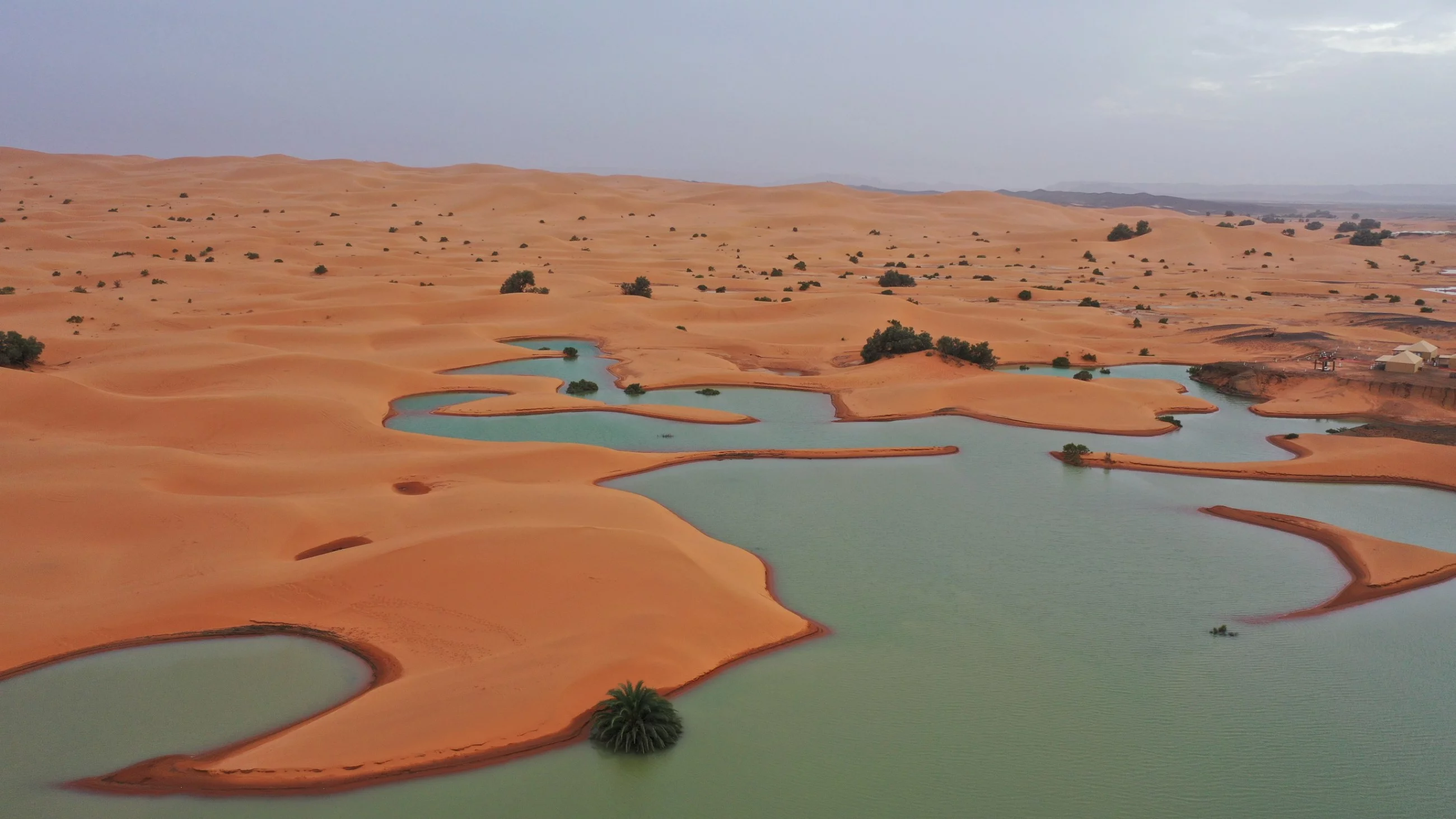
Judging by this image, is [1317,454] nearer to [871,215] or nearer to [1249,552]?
[1249,552]

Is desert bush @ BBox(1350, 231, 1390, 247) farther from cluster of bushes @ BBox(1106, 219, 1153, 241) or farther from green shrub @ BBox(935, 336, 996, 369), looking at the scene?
green shrub @ BBox(935, 336, 996, 369)

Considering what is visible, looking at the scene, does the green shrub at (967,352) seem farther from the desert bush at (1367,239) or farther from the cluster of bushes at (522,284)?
the desert bush at (1367,239)

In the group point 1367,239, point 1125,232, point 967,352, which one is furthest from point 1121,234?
point 967,352

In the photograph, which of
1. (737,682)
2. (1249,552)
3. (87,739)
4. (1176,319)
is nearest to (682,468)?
(737,682)

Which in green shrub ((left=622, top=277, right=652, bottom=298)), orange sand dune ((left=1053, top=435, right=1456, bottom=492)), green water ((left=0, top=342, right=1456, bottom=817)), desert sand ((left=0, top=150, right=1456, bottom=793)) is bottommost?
green water ((left=0, top=342, right=1456, bottom=817))

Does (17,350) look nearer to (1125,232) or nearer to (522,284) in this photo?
(522,284)

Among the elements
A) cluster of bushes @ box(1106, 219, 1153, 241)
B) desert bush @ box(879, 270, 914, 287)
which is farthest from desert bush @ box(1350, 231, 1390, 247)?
desert bush @ box(879, 270, 914, 287)
